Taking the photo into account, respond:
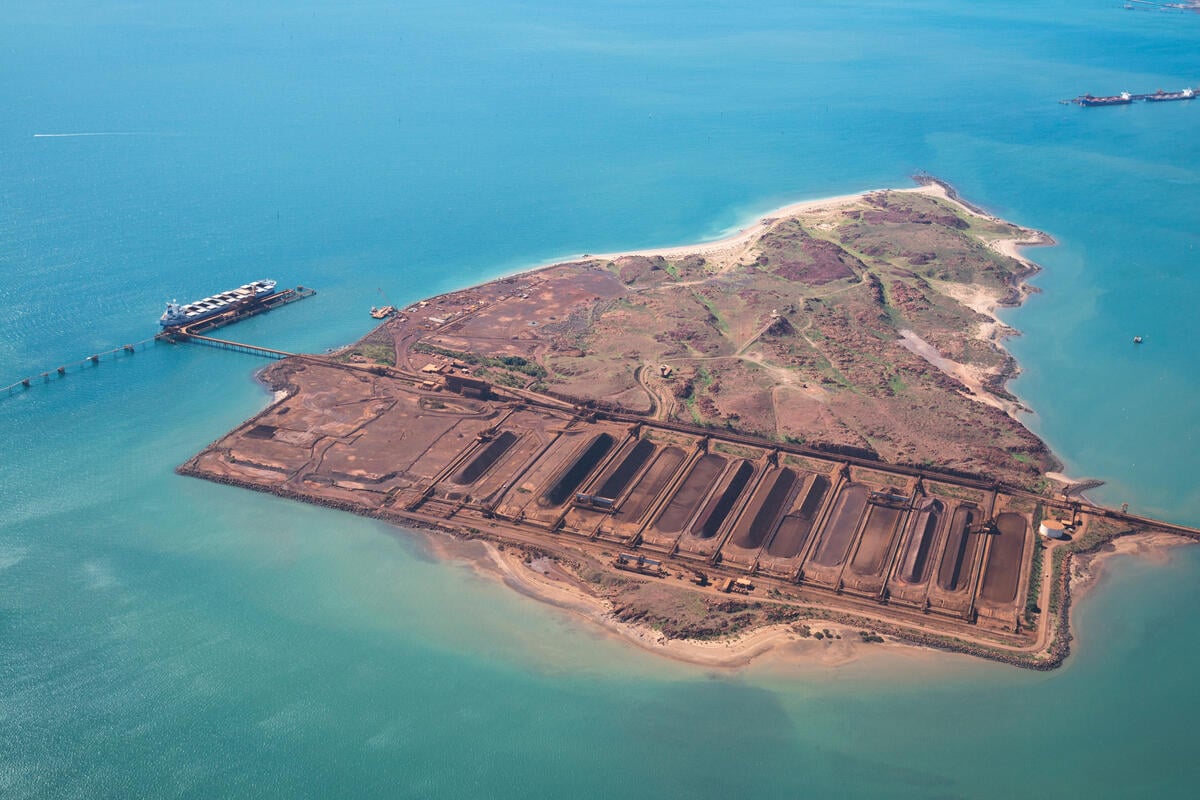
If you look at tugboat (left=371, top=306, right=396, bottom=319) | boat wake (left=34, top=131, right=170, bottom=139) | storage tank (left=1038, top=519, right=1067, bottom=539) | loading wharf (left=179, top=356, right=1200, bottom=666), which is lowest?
storage tank (left=1038, top=519, right=1067, bottom=539)

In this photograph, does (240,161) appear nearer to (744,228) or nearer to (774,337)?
(744,228)

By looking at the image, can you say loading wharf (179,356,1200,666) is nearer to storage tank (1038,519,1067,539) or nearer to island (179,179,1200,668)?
island (179,179,1200,668)

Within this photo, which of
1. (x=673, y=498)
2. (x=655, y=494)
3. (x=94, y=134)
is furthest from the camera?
(x=94, y=134)

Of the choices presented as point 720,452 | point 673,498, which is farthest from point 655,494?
point 720,452

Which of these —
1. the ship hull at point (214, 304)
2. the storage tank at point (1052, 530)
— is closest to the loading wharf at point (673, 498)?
the storage tank at point (1052, 530)

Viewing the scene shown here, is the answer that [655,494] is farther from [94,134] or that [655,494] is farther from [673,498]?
[94,134]

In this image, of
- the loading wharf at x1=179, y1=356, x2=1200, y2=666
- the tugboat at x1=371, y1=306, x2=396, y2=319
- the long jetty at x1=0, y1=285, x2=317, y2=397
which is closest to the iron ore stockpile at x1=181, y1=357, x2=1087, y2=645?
the loading wharf at x1=179, y1=356, x2=1200, y2=666

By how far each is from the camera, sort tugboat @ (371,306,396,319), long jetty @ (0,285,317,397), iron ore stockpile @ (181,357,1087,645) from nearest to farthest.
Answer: iron ore stockpile @ (181,357,1087,645) < long jetty @ (0,285,317,397) < tugboat @ (371,306,396,319)

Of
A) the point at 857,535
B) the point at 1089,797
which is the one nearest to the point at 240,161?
the point at 857,535
